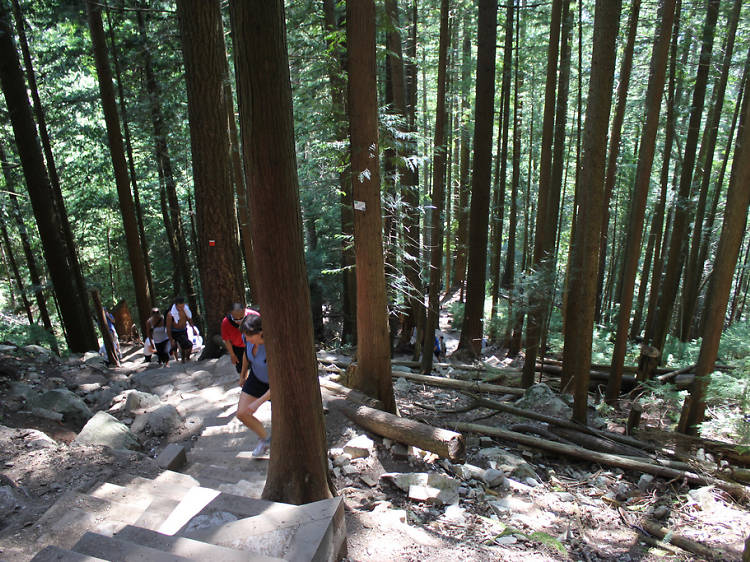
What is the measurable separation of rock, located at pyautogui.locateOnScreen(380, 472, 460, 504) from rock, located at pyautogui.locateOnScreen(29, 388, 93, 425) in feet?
15.9

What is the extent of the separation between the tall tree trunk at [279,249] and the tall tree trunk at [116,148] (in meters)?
10.5

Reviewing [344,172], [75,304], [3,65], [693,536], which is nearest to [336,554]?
[693,536]

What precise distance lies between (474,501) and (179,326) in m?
7.89

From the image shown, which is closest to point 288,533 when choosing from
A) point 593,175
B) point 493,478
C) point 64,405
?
point 493,478

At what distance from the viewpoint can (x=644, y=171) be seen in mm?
8508

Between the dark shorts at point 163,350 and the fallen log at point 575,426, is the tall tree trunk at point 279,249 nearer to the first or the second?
the fallen log at point 575,426

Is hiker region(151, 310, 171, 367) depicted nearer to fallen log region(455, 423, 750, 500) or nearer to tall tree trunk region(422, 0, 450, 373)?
tall tree trunk region(422, 0, 450, 373)

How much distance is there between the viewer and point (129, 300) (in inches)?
1075

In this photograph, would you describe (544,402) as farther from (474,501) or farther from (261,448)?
(261,448)

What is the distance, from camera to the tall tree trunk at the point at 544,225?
10.2 meters

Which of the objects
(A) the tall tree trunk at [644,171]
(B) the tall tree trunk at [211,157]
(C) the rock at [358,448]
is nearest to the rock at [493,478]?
(C) the rock at [358,448]

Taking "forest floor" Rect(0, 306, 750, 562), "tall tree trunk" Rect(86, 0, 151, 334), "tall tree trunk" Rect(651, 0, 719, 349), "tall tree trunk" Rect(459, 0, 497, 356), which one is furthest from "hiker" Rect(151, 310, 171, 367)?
"tall tree trunk" Rect(651, 0, 719, 349)

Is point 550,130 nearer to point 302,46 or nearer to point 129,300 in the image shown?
point 302,46

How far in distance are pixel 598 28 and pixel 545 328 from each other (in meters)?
6.31
